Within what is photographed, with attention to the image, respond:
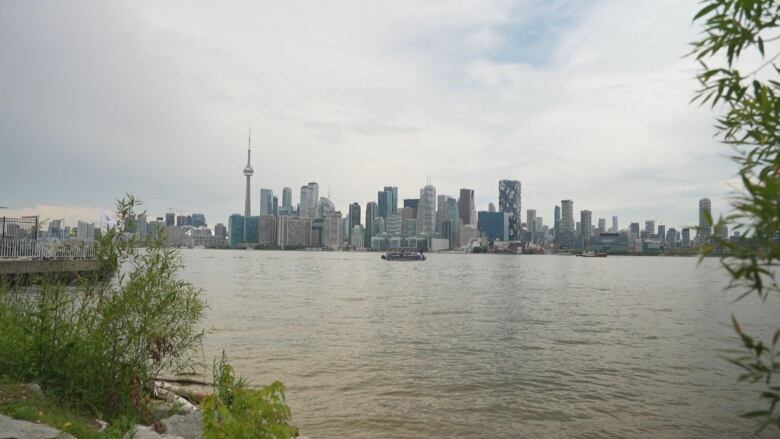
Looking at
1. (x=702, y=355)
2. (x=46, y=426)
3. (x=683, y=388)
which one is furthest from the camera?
(x=702, y=355)

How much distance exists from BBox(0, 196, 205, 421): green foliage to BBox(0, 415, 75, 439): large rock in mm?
2305

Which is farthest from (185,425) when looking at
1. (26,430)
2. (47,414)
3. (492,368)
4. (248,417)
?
(492,368)

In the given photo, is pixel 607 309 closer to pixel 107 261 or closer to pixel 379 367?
pixel 379 367

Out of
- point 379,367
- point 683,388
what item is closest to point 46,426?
point 379,367

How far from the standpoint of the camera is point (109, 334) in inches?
452

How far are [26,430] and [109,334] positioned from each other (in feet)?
11.9

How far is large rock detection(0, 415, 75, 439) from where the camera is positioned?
7.81m

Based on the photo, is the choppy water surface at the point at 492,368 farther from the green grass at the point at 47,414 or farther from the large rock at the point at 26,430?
the large rock at the point at 26,430

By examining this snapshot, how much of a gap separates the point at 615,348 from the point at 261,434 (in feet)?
89.7

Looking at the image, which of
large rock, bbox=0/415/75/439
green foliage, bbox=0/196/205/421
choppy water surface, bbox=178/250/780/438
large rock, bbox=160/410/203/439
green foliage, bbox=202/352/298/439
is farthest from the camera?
choppy water surface, bbox=178/250/780/438

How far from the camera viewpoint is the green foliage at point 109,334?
11.0 meters

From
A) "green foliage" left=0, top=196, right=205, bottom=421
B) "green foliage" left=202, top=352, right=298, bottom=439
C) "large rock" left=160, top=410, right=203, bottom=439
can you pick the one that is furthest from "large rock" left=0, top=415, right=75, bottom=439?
"green foliage" left=202, top=352, right=298, bottom=439

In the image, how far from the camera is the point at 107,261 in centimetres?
1202

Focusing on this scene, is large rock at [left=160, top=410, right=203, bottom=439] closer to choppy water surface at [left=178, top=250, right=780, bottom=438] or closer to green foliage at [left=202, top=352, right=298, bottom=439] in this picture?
green foliage at [left=202, top=352, right=298, bottom=439]
